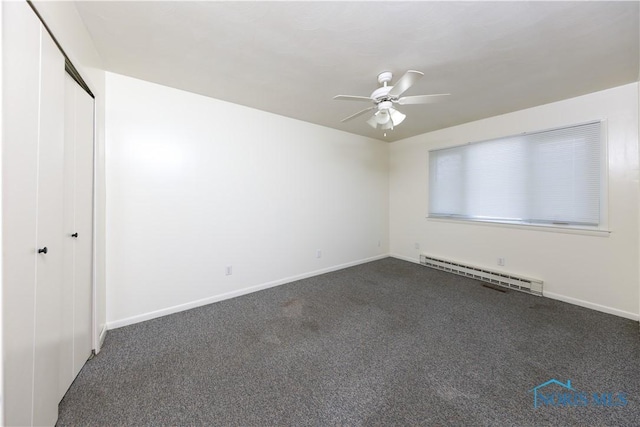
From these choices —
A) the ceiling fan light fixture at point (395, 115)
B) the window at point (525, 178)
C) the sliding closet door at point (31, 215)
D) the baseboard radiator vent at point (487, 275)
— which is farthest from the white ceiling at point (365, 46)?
the baseboard radiator vent at point (487, 275)

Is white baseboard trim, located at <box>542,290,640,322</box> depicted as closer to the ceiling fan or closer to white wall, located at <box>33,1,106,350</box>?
the ceiling fan

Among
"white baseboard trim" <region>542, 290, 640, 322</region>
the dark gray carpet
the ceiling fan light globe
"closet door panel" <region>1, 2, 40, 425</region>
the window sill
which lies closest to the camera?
"closet door panel" <region>1, 2, 40, 425</region>

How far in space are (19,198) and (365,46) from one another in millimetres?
2269

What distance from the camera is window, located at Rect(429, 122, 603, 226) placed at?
2799 mm

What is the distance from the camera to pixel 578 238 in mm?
2861

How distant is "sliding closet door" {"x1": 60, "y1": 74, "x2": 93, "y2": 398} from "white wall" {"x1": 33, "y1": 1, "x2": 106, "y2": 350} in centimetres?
10

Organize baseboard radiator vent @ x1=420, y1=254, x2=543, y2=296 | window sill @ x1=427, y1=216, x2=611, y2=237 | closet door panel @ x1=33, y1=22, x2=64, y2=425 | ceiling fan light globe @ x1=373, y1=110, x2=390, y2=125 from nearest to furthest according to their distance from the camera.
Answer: closet door panel @ x1=33, y1=22, x2=64, y2=425, ceiling fan light globe @ x1=373, y1=110, x2=390, y2=125, window sill @ x1=427, y1=216, x2=611, y2=237, baseboard radiator vent @ x1=420, y1=254, x2=543, y2=296

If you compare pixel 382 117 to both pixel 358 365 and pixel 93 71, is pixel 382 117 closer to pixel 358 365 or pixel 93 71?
pixel 358 365

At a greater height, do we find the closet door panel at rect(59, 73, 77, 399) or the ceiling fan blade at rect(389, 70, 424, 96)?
the ceiling fan blade at rect(389, 70, 424, 96)

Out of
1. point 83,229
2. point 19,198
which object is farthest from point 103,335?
point 19,198

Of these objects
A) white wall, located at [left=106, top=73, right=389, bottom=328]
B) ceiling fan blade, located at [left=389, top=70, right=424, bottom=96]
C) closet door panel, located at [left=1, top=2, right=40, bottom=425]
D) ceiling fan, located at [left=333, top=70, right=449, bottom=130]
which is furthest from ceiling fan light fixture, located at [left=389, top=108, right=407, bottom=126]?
→ closet door panel, located at [left=1, top=2, right=40, bottom=425]

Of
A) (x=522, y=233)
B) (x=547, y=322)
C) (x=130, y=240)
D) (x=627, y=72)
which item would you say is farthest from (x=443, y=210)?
(x=130, y=240)

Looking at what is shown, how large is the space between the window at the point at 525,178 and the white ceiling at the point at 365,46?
2.01 feet

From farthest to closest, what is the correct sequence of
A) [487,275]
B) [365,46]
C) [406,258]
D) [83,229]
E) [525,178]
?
[406,258] → [487,275] → [525,178] → [365,46] → [83,229]
